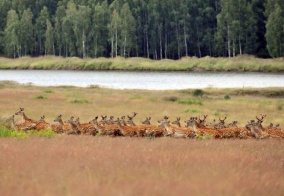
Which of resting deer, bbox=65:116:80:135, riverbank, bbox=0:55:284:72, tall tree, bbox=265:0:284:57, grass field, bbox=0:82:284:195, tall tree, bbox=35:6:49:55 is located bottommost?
resting deer, bbox=65:116:80:135

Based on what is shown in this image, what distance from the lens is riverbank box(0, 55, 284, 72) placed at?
104125mm

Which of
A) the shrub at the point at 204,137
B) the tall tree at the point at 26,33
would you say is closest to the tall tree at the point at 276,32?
the tall tree at the point at 26,33

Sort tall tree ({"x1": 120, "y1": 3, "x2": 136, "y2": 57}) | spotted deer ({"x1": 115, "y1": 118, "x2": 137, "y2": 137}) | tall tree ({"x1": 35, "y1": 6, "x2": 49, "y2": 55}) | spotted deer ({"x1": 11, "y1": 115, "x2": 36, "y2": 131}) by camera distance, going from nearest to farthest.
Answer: spotted deer ({"x1": 115, "y1": 118, "x2": 137, "y2": 137}) < spotted deer ({"x1": 11, "y1": 115, "x2": 36, "y2": 131}) < tall tree ({"x1": 120, "y1": 3, "x2": 136, "y2": 57}) < tall tree ({"x1": 35, "y1": 6, "x2": 49, "y2": 55})

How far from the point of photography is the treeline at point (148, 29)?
4796 inches

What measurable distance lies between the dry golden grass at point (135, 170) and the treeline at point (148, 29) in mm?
106844

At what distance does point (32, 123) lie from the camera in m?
20.5

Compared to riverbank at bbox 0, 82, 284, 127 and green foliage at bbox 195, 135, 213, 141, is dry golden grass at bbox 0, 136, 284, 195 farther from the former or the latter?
riverbank at bbox 0, 82, 284, 127

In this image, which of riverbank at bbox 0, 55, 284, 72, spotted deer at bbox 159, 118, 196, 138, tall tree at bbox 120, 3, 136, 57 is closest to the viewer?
spotted deer at bbox 159, 118, 196, 138

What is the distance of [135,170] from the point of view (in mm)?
9742

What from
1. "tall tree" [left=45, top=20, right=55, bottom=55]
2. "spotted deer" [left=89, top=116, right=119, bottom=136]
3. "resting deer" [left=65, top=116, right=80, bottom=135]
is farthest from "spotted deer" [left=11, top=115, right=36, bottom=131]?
"tall tree" [left=45, top=20, right=55, bottom=55]

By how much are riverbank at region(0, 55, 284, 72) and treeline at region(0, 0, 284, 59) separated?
8.56 metres

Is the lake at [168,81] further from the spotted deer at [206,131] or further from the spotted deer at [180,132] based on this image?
the spotted deer at [180,132]

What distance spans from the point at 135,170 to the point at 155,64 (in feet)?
348

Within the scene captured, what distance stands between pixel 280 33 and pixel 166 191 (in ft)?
344
